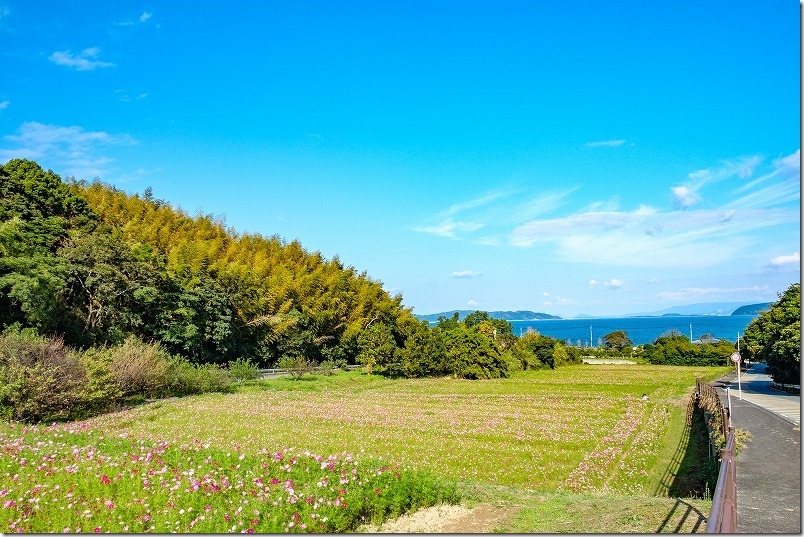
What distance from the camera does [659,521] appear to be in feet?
22.4

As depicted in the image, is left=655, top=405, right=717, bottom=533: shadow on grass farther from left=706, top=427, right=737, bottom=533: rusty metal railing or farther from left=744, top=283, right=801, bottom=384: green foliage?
left=744, top=283, right=801, bottom=384: green foliage

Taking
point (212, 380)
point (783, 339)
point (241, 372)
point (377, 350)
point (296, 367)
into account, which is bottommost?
point (212, 380)

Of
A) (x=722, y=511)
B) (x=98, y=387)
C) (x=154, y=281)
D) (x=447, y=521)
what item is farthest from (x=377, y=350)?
(x=722, y=511)

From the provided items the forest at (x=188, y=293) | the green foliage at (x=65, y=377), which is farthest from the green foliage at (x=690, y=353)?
the green foliage at (x=65, y=377)

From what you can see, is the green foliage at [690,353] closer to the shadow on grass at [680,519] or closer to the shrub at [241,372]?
the shrub at [241,372]

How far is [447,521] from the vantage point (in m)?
7.32

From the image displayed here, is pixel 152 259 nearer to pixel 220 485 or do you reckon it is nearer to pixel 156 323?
pixel 156 323

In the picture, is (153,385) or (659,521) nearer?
(659,521)

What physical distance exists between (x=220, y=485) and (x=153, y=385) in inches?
808

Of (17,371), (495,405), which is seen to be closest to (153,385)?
(17,371)

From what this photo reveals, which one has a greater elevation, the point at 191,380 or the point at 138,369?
the point at 138,369

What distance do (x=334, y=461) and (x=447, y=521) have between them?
7.63 feet

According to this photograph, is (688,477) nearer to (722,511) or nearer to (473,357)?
(722,511)

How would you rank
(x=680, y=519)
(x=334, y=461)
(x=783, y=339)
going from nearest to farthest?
(x=680, y=519)
(x=334, y=461)
(x=783, y=339)
